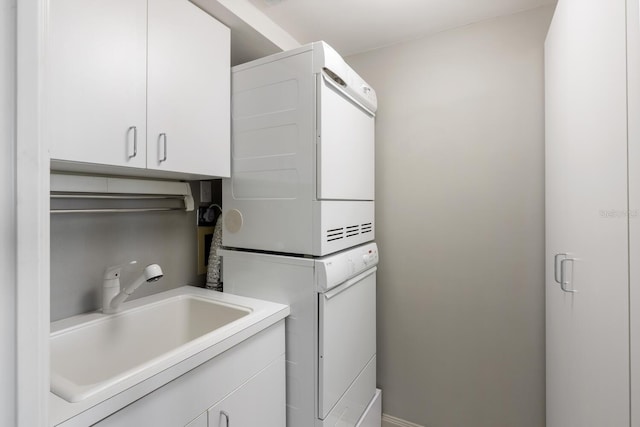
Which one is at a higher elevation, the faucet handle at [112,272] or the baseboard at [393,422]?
the faucet handle at [112,272]

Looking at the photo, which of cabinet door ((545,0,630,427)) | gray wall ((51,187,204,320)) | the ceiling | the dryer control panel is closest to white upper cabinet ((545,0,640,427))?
cabinet door ((545,0,630,427))

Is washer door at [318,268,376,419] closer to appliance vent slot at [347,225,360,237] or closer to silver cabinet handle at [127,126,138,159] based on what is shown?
appliance vent slot at [347,225,360,237]

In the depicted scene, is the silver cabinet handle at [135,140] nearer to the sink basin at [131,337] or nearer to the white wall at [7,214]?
the sink basin at [131,337]

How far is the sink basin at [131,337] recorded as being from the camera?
1084 millimetres

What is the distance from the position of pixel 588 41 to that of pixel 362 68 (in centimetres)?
138

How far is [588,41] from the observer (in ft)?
3.09

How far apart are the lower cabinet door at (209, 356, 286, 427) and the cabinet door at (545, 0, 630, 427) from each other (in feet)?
3.56

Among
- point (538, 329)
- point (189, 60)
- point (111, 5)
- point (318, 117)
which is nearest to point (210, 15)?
point (189, 60)

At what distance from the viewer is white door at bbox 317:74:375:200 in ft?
4.45

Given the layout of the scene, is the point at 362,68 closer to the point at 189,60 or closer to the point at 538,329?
the point at 189,60

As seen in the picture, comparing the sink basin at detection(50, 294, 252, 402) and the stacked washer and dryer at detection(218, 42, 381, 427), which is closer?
the sink basin at detection(50, 294, 252, 402)

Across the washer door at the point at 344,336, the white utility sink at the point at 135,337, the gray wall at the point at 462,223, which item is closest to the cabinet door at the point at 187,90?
the white utility sink at the point at 135,337

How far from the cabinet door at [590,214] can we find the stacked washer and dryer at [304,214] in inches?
34.4

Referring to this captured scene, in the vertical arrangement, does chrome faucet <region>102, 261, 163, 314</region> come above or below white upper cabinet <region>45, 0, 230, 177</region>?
below
